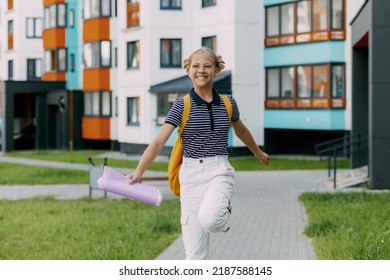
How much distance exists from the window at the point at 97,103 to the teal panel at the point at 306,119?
7453mm

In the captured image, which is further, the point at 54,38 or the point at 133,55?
the point at 54,38

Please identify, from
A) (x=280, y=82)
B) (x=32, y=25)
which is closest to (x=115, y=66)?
(x=32, y=25)

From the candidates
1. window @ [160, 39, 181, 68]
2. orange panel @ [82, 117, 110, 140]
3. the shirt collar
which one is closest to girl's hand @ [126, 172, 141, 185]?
the shirt collar

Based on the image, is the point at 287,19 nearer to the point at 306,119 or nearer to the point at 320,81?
the point at 320,81

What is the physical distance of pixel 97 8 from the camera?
96.0 ft

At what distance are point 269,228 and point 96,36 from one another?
68.0ft

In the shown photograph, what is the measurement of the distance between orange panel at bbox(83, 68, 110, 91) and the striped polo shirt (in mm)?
25466

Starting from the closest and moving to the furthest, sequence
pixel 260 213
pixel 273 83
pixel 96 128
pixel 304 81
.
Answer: pixel 260 213 → pixel 304 81 → pixel 273 83 → pixel 96 128

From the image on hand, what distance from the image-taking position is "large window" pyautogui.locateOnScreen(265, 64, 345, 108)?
23.2 metres

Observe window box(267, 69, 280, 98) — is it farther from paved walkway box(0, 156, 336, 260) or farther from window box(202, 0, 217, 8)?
paved walkway box(0, 156, 336, 260)

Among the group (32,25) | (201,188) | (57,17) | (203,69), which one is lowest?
(201,188)

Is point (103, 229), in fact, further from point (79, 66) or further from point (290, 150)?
point (79, 66)

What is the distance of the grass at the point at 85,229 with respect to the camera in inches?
312

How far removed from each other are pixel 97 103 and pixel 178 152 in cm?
2621
